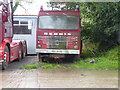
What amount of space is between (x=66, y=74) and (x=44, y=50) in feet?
10.1

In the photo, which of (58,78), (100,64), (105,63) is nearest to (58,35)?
(100,64)

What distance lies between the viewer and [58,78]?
8.59 m

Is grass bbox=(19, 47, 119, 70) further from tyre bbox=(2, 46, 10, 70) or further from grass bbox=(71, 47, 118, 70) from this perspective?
tyre bbox=(2, 46, 10, 70)

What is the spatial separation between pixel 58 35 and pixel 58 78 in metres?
3.91

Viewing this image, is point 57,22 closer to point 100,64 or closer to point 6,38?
point 6,38

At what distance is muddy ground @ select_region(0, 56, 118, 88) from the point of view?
7.60 metres

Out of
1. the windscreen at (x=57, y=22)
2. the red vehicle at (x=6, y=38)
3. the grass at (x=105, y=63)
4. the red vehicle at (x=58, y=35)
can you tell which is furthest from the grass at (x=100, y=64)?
the windscreen at (x=57, y=22)

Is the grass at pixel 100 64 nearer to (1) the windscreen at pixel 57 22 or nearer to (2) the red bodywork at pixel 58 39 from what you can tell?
(2) the red bodywork at pixel 58 39

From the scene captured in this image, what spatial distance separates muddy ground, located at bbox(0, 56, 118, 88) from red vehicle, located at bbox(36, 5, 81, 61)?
1854mm

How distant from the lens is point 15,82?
8.08 meters

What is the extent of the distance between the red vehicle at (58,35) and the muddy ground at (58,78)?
1.85m

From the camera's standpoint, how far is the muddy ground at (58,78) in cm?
760

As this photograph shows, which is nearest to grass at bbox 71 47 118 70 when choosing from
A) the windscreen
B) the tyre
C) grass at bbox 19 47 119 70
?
grass at bbox 19 47 119 70

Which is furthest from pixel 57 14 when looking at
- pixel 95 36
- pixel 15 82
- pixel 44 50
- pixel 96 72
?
pixel 15 82
